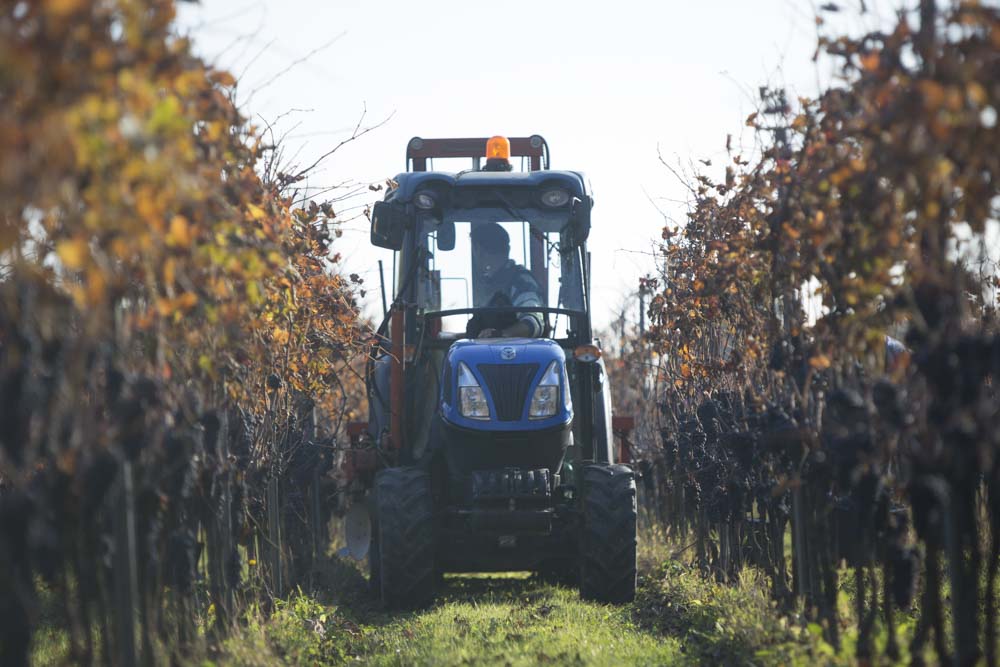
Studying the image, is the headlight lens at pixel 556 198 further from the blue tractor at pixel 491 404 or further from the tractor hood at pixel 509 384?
the tractor hood at pixel 509 384

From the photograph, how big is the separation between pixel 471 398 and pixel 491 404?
0.15 metres

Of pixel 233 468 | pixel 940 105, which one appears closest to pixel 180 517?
pixel 233 468

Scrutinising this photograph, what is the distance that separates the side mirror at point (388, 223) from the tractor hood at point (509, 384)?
3.45 feet

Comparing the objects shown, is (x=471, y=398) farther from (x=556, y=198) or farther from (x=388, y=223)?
(x=556, y=198)

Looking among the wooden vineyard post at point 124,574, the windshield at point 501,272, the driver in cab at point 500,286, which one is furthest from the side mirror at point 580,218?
the wooden vineyard post at point 124,574

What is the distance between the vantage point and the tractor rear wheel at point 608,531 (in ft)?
30.2

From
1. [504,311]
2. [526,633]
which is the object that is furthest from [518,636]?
[504,311]

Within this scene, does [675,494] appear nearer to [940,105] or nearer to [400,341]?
[400,341]

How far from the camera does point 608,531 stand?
920 cm

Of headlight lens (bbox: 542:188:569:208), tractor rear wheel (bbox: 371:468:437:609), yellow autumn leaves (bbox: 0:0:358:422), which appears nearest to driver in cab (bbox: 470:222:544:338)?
headlight lens (bbox: 542:188:569:208)

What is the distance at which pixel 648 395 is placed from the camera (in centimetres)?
1817

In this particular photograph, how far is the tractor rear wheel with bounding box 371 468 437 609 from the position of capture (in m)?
9.15

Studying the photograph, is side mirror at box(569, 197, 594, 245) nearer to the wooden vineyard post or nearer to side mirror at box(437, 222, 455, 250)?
side mirror at box(437, 222, 455, 250)

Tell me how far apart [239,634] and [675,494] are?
23.3 ft
